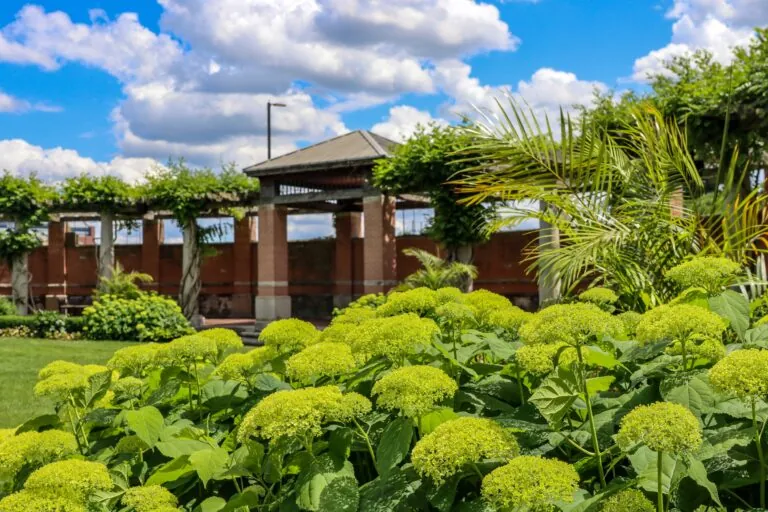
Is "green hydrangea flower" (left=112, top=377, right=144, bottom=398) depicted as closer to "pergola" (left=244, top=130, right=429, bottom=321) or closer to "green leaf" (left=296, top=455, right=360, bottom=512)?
"green leaf" (left=296, top=455, right=360, bottom=512)

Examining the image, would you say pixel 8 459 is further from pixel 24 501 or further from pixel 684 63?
pixel 684 63

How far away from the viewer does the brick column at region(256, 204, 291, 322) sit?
18281 mm

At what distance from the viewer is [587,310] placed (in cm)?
165

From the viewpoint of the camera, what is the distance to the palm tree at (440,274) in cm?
1266

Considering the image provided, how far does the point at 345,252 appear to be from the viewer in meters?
20.6

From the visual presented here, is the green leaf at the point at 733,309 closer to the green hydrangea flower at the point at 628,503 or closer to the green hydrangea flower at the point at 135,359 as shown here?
the green hydrangea flower at the point at 628,503

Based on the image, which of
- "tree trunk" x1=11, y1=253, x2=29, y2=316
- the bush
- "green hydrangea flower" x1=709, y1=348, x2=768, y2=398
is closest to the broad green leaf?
"green hydrangea flower" x1=709, y1=348, x2=768, y2=398

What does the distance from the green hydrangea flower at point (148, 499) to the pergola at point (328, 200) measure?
14.1m

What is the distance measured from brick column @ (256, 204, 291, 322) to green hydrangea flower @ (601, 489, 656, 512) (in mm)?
17235

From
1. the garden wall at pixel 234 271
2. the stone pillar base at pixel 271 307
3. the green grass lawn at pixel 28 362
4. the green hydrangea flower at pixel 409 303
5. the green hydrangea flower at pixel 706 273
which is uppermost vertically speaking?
the green hydrangea flower at pixel 706 273

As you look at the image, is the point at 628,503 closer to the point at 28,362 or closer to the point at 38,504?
the point at 38,504

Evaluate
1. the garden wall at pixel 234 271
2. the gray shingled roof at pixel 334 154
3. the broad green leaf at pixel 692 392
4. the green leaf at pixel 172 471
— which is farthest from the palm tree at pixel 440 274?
the broad green leaf at pixel 692 392

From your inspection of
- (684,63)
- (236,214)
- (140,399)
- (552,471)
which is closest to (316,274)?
(236,214)

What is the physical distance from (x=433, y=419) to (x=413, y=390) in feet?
0.49
